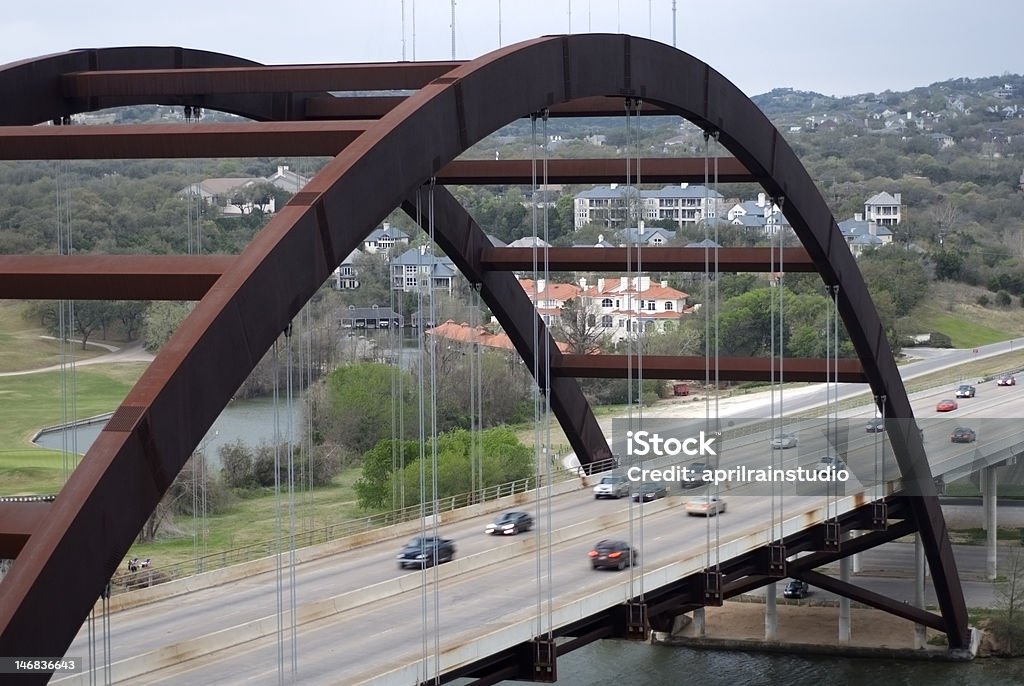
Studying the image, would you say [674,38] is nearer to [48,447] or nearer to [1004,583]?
[1004,583]

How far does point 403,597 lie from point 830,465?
15.4 meters

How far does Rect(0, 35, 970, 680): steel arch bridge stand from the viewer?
8.53 metres

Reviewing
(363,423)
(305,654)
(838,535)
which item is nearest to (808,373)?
(838,535)

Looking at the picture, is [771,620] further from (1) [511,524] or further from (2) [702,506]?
(1) [511,524]

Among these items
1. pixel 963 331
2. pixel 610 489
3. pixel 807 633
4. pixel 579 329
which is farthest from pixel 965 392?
pixel 610 489

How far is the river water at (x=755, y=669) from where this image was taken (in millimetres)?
30750

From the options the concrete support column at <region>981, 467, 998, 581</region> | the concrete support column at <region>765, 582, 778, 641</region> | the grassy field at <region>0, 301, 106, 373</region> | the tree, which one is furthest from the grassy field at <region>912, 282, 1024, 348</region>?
the concrete support column at <region>765, 582, 778, 641</region>

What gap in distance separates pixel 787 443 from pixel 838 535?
9.21 meters

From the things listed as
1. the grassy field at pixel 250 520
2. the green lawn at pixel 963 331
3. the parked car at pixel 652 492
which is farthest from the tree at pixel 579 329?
the parked car at pixel 652 492

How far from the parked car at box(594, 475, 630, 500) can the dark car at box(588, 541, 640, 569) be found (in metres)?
5.63

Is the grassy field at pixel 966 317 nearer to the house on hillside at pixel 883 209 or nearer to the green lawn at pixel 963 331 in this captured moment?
the green lawn at pixel 963 331

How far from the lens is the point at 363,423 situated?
54625 millimetres

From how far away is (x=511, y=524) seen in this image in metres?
25.0

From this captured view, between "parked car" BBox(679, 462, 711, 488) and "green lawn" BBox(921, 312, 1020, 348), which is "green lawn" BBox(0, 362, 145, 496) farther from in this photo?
"green lawn" BBox(921, 312, 1020, 348)
